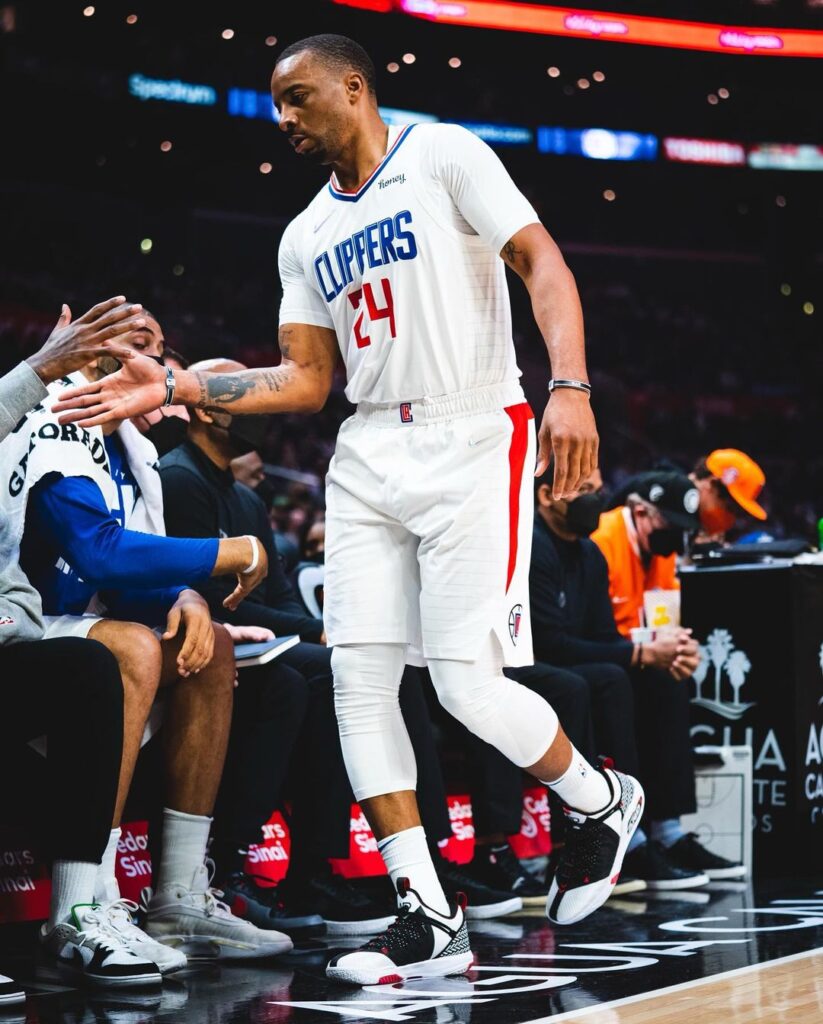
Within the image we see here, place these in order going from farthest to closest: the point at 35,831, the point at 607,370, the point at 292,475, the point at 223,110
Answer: the point at 607,370
the point at 223,110
the point at 292,475
the point at 35,831

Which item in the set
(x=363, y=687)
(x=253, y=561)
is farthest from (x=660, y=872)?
(x=253, y=561)

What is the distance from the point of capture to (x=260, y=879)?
153 inches

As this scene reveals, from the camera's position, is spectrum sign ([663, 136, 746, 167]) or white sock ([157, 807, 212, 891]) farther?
spectrum sign ([663, 136, 746, 167])

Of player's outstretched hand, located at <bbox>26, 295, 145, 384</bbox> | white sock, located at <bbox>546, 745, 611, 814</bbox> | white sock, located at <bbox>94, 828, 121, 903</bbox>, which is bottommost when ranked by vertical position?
white sock, located at <bbox>94, 828, 121, 903</bbox>

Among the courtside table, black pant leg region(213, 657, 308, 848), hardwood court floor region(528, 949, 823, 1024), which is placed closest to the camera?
hardwood court floor region(528, 949, 823, 1024)

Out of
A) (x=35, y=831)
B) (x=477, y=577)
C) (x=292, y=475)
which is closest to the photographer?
(x=477, y=577)

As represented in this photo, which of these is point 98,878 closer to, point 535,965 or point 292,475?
point 535,965

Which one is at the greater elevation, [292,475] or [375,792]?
[292,475]

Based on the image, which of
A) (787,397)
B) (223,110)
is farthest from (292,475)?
(787,397)

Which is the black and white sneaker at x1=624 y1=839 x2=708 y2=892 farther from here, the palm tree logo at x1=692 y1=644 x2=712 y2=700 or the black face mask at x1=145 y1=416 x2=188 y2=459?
the black face mask at x1=145 y1=416 x2=188 y2=459

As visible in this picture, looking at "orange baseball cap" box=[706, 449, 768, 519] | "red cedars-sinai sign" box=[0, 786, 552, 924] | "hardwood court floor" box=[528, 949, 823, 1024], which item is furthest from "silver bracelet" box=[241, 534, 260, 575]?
"orange baseball cap" box=[706, 449, 768, 519]

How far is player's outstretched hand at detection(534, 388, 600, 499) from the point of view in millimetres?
2637

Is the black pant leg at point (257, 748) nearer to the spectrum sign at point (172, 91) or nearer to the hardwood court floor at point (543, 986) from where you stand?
the hardwood court floor at point (543, 986)

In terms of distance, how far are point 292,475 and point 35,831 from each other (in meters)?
10.9
